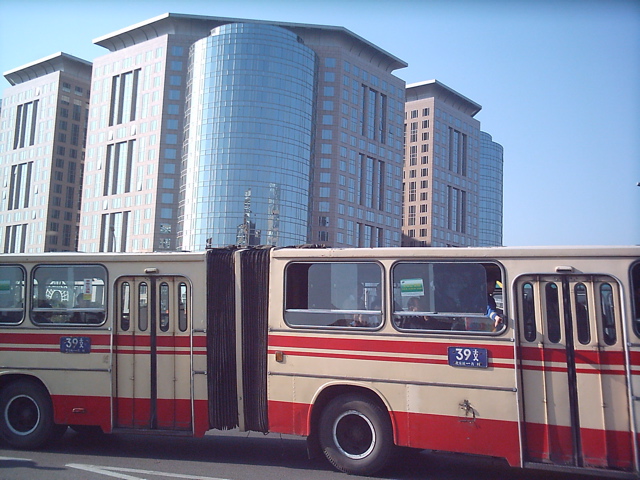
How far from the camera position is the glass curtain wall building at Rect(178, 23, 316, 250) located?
278 ft

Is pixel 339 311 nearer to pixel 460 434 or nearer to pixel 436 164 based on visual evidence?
pixel 460 434

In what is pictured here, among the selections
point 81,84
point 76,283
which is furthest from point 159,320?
point 81,84

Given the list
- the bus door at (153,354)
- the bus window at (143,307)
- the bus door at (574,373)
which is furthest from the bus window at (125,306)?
the bus door at (574,373)

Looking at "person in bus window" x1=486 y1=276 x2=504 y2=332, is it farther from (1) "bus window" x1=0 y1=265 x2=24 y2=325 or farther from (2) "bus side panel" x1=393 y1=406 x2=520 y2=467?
(1) "bus window" x1=0 y1=265 x2=24 y2=325

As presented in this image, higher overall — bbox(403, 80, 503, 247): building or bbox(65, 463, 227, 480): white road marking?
bbox(403, 80, 503, 247): building

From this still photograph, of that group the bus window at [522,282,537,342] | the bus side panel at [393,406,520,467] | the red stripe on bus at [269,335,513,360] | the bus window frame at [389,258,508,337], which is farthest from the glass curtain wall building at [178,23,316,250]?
Answer: the bus window at [522,282,537,342]

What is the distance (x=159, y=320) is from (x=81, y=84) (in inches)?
4683

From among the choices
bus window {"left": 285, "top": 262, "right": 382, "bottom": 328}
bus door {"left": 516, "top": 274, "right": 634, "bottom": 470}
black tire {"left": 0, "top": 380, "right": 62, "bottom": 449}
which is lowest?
black tire {"left": 0, "top": 380, "right": 62, "bottom": 449}

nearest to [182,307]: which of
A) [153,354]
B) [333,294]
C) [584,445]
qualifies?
[153,354]

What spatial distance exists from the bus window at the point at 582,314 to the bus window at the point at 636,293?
518 mm

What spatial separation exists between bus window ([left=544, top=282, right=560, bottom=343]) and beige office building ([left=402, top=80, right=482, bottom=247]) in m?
113

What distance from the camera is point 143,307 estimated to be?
29.9 feet

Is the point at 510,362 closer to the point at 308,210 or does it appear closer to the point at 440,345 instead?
the point at 440,345

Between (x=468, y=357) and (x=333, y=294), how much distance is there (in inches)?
80.3
